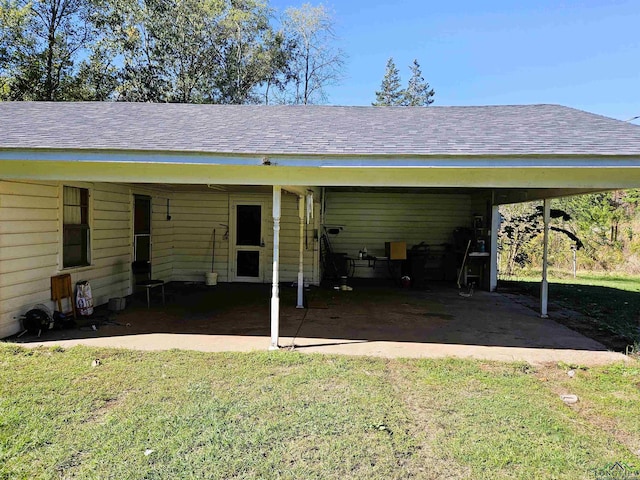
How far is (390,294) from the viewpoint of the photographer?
9438mm

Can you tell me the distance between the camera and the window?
260 inches

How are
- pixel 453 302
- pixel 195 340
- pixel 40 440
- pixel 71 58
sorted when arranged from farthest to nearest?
pixel 71 58 < pixel 453 302 < pixel 195 340 < pixel 40 440

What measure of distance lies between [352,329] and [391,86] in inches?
1201

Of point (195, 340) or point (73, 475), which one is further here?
point (195, 340)

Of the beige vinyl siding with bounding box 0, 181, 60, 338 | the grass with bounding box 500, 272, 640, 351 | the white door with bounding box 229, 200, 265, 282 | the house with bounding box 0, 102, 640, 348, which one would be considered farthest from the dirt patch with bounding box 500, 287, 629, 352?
the beige vinyl siding with bounding box 0, 181, 60, 338

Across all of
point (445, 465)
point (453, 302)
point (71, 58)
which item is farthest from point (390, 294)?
point (71, 58)

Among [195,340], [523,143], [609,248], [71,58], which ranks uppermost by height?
[71,58]

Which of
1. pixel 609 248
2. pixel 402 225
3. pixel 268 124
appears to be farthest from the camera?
pixel 609 248

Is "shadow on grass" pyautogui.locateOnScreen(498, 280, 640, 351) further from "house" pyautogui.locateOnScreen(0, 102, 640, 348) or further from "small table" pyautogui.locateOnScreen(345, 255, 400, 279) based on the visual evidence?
"small table" pyautogui.locateOnScreen(345, 255, 400, 279)

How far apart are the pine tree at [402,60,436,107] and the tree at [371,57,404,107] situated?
2.01 ft

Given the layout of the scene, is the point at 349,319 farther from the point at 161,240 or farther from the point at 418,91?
the point at 418,91

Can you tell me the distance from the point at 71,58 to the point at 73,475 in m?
19.7

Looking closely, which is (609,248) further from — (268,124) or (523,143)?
(268,124)

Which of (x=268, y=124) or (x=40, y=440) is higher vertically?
(x=268, y=124)
